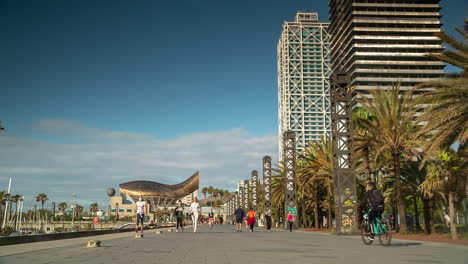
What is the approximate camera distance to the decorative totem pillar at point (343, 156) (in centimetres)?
2030

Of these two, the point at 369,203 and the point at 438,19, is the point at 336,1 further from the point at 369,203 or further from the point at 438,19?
the point at 369,203

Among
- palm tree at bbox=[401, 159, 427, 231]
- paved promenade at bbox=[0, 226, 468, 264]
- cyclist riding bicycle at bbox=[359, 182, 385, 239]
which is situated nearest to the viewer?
paved promenade at bbox=[0, 226, 468, 264]

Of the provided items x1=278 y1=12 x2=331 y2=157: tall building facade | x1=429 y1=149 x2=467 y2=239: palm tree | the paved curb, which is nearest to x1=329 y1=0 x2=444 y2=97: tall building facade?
x1=278 y1=12 x2=331 y2=157: tall building facade

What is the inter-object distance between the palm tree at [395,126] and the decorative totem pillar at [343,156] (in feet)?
10.3

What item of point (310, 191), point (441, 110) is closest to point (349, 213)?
point (441, 110)

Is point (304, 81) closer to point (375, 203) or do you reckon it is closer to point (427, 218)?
point (427, 218)

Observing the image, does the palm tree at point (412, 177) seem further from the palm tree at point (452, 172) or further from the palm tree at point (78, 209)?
the palm tree at point (78, 209)

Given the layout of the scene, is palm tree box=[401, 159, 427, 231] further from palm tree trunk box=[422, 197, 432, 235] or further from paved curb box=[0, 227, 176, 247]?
paved curb box=[0, 227, 176, 247]

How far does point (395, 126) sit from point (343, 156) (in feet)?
15.6

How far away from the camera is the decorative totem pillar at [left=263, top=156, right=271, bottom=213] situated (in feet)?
160

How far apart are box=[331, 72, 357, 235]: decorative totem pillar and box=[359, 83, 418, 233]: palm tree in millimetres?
3144

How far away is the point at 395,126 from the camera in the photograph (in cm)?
2369

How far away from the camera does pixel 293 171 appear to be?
3628 cm

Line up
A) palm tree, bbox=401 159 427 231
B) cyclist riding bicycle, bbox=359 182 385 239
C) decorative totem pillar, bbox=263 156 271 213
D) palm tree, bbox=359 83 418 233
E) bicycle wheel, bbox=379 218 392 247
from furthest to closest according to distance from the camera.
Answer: decorative totem pillar, bbox=263 156 271 213 → palm tree, bbox=401 159 427 231 → palm tree, bbox=359 83 418 233 → cyclist riding bicycle, bbox=359 182 385 239 → bicycle wheel, bbox=379 218 392 247
